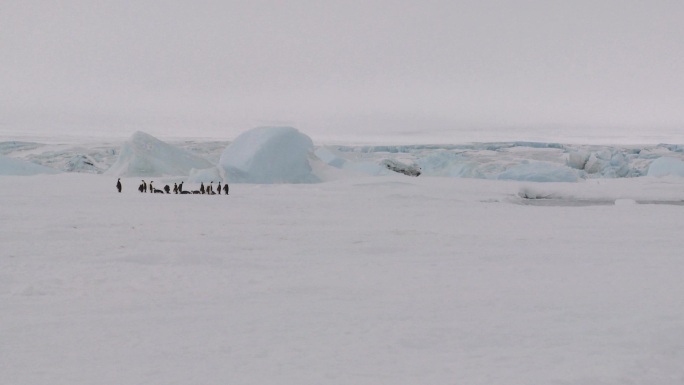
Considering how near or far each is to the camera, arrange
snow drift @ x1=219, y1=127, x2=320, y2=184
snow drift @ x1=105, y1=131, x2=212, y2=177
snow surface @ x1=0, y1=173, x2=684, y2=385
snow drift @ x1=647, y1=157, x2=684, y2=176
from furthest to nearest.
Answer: snow drift @ x1=647, y1=157, x2=684, y2=176
snow drift @ x1=105, y1=131, x2=212, y2=177
snow drift @ x1=219, y1=127, x2=320, y2=184
snow surface @ x1=0, y1=173, x2=684, y2=385

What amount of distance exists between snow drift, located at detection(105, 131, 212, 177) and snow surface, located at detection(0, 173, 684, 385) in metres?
25.7

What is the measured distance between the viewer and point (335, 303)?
22.5ft

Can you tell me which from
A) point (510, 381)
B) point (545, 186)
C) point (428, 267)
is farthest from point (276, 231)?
point (545, 186)

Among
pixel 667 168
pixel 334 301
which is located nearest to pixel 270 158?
pixel 334 301

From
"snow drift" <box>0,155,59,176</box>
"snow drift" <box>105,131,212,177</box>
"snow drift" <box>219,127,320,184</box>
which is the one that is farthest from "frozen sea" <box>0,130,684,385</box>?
"snow drift" <box>0,155,59,176</box>

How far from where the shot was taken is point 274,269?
8.86m

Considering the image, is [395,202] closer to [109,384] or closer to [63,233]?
[63,233]

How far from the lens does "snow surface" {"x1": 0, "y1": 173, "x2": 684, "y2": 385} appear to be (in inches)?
191

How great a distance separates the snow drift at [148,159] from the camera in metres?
40.3

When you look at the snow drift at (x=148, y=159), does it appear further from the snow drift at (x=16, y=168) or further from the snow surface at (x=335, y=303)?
the snow surface at (x=335, y=303)

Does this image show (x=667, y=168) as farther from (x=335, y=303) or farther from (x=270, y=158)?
(x=335, y=303)

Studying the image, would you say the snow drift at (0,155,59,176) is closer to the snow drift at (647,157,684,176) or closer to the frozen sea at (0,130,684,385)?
the frozen sea at (0,130,684,385)

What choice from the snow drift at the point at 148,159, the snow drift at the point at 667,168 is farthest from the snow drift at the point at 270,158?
the snow drift at the point at 667,168

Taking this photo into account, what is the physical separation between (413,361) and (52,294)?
4.37 meters
